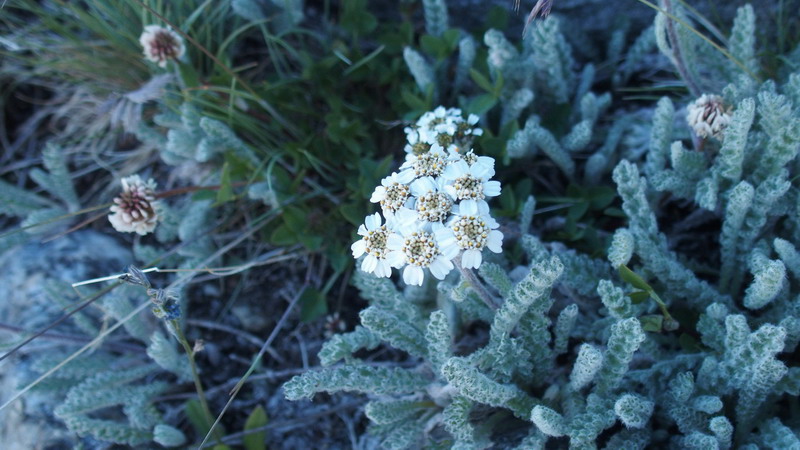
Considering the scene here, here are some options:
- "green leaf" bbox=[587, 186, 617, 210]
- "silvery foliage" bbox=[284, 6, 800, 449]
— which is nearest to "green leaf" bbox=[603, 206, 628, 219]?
"green leaf" bbox=[587, 186, 617, 210]

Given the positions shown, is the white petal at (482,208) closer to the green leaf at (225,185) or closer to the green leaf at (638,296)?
the green leaf at (638,296)

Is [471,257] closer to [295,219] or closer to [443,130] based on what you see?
[443,130]

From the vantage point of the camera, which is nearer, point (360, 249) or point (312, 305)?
point (360, 249)

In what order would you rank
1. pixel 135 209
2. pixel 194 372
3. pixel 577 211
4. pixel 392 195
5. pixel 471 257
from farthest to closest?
pixel 577 211 < pixel 135 209 < pixel 194 372 < pixel 392 195 < pixel 471 257

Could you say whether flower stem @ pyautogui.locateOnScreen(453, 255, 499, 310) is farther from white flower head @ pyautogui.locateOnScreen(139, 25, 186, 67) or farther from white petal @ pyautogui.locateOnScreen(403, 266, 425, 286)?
white flower head @ pyautogui.locateOnScreen(139, 25, 186, 67)

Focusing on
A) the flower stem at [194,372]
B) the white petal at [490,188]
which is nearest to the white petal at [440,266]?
the white petal at [490,188]

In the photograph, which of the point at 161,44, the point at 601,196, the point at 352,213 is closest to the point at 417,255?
the point at 352,213

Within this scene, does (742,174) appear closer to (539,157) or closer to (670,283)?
(670,283)

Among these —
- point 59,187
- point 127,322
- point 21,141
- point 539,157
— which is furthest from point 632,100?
point 21,141
